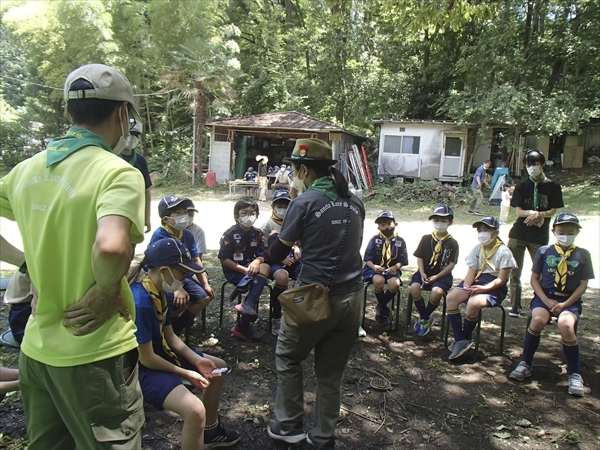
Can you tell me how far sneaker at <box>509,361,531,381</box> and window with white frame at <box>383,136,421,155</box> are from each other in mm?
18514

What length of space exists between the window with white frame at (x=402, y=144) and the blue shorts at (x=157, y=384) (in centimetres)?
2070

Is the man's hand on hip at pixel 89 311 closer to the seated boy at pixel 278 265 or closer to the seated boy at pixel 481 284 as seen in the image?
the seated boy at pixel 278 265

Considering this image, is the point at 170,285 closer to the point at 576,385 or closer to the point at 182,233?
the point at 182,233

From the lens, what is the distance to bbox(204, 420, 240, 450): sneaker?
283 cm

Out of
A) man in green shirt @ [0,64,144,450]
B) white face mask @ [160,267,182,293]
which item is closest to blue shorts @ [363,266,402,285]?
white face mask @ [160,267,182,293]

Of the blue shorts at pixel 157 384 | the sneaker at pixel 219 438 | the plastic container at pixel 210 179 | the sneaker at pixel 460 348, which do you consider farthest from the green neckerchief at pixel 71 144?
the plastic container at pixel 210 179

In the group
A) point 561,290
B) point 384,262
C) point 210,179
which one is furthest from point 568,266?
point 210,179

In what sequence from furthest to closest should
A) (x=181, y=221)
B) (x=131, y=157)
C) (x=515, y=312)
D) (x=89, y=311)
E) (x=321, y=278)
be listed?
1. (x=515, y=312)
2. (x=181, y=221)
3. (x=131, y=157)
4. (x=321, y=278)
5. (x=89, y=311)

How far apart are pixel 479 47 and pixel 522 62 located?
7.53 ft

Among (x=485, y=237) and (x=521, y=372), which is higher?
(x=485, y=237)

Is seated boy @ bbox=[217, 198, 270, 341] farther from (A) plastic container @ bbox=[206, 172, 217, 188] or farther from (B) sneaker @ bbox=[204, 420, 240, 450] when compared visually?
(A) plastic container @ bbox=[206, 172, 217, 188]

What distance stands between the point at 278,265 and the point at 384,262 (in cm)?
125

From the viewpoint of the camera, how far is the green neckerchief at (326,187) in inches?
112

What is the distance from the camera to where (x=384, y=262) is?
5.22 m
